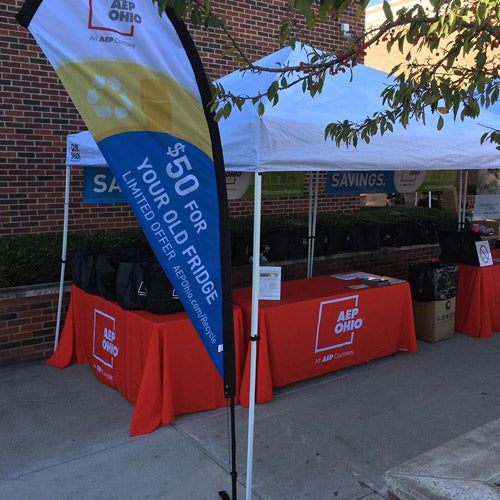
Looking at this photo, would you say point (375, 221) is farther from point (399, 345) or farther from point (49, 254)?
point (49, 254)

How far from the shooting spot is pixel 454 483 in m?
2.54

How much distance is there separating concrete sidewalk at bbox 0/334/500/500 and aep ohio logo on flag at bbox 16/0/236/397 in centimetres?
122

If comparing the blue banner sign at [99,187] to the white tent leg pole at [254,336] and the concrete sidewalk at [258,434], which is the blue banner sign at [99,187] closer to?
the concrete sidewalk at [258,434]

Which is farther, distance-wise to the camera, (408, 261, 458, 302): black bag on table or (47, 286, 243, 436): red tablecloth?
(408, 261, 458, 302): black bag on table

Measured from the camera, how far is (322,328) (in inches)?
206

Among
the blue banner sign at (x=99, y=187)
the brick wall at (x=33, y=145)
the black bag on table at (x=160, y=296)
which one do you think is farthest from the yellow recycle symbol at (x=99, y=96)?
the brick wall at (x=33, y=145)

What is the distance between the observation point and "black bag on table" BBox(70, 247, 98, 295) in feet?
17.2

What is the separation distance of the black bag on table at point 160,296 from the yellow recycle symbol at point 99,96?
5.83 ft

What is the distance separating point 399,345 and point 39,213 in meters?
4.50

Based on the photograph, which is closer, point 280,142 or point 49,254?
point 280,142

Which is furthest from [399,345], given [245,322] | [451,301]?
[245,322]

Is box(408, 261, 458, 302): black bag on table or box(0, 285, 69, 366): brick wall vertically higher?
box(408, 261, 458, 302): black bag on table

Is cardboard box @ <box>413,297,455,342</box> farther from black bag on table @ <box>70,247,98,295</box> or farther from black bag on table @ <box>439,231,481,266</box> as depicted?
black bag on table @ <box>70,247,98,295</box>

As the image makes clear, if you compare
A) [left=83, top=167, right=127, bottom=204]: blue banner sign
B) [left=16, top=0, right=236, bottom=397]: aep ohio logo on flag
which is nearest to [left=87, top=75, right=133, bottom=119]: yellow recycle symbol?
[left=16, top=0, right=236, bottom=397]: aep ohio logo on flag
